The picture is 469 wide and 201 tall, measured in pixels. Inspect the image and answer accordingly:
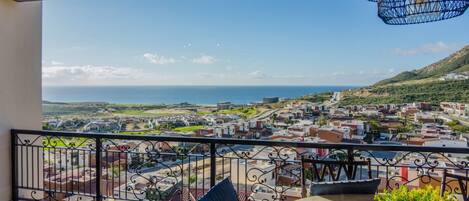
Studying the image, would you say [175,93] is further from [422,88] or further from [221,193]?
[221,193]

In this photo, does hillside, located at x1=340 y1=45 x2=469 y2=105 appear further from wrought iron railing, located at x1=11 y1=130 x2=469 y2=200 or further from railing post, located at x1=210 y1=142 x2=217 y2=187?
railing post, located at x1=210 y1=142 x2=217 y2=187

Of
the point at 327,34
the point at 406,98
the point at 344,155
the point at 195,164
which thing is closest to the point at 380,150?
the point at 344,155

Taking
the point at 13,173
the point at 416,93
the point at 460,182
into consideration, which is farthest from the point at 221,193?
the point at 416,93

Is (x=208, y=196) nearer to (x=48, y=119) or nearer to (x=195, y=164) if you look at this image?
(x=195, y=164)

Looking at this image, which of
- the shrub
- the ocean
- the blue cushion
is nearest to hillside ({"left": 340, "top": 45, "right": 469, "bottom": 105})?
the ocean

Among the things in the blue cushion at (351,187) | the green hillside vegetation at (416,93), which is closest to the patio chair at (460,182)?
the blue cushion at (351,187)

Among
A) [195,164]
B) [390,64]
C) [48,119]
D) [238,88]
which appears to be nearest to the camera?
[195,164]

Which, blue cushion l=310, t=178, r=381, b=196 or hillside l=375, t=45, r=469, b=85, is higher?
hillside l=375, t=45, r=469, b=85
